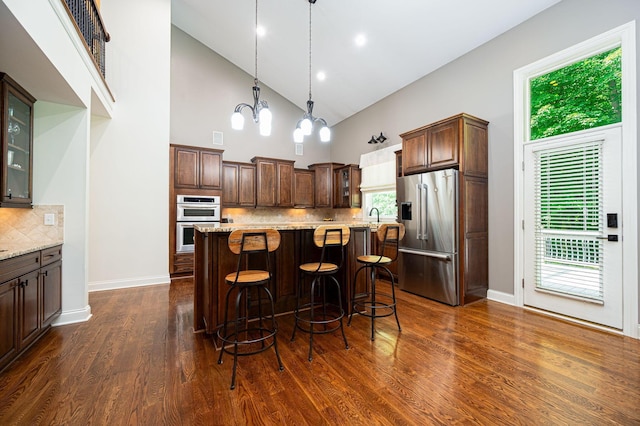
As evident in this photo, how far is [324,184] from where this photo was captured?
680 cm

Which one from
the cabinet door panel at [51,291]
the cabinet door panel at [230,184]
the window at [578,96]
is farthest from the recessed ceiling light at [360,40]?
the cabinet door panel at [51,291]

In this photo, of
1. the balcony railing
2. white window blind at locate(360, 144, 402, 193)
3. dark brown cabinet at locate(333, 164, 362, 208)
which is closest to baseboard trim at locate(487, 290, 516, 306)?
white window blind at locate(360, 144, 402, 193)

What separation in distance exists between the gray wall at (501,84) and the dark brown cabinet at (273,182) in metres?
2.95

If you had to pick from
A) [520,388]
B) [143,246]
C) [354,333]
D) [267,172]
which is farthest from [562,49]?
[143,246]

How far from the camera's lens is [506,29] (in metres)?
3.58

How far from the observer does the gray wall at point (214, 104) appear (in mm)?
5844

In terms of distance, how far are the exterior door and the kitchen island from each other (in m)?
2.03

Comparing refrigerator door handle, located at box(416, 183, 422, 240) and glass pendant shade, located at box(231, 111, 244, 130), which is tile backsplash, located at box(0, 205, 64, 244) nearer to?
glass pendant shade, located at box(231, 111, 244, 130)

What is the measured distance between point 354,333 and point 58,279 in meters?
3.06

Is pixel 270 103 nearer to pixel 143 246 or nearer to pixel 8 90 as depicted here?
pixel 143 246

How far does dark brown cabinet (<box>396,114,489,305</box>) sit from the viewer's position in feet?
11.7

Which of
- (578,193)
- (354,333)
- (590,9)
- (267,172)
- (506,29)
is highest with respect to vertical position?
(506,29)

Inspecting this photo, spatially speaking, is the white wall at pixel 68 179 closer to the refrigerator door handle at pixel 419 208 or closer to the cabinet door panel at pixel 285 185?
the cabinet door panel at pixel 285 185

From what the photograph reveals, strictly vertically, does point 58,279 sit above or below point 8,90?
below
